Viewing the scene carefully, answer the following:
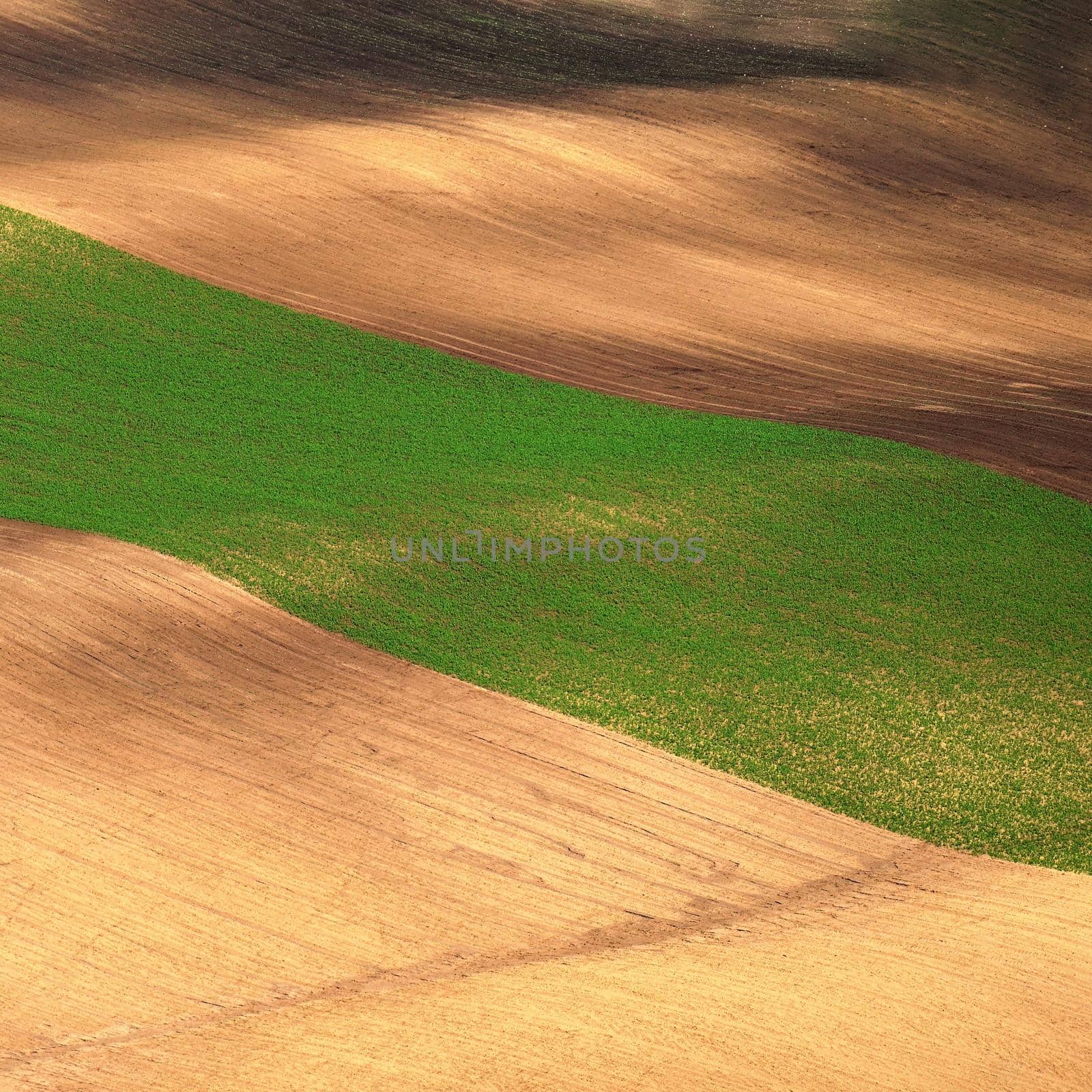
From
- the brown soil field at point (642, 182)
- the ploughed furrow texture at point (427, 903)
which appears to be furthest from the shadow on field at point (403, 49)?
the ploughed furrow texture at point (427, 903)

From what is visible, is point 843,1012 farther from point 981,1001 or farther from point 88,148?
point 88,148

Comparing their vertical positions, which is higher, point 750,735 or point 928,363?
point 928,363

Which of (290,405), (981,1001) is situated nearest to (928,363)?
(290,405)

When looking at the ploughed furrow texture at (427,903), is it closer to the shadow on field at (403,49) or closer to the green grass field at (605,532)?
the green grass field at (605,532)

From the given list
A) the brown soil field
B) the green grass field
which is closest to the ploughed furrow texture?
the green grass field

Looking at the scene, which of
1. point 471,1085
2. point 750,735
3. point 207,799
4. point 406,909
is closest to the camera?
point 471,1085

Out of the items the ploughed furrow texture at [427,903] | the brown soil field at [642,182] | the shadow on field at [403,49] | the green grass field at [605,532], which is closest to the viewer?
the ploughed furrow texture at [427,903]

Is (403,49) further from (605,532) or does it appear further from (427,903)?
(427,903)

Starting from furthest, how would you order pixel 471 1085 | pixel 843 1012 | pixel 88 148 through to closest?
pixel 88 148 → pixel 843 1012 → pixel 471 1085
